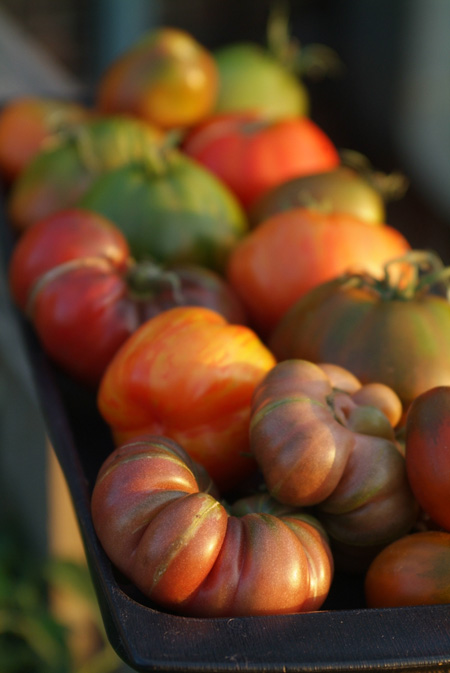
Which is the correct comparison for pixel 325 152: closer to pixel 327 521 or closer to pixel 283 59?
pixel 283 59

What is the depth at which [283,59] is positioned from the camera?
1701 mm

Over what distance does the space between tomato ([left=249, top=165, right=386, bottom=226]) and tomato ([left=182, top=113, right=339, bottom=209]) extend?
0.09m

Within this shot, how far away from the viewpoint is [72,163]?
1.21 m

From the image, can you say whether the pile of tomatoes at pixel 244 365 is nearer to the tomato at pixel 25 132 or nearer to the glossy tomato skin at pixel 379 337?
the glossy tomato skin at pixel 379 337

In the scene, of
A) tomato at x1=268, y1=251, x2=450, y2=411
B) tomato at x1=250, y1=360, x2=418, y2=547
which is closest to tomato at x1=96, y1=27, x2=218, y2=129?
tomato at x1=268, y1=251, x2=450, y2=411

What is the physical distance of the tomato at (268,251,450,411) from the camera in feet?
2.36

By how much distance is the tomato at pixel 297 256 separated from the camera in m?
0.92

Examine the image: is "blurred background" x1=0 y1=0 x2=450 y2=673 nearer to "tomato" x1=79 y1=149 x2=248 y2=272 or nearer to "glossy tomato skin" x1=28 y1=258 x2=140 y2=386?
"tomato" x1=79 y1=149 x2=248 y2=272

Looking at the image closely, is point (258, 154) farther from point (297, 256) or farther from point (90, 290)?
point (90, 290)

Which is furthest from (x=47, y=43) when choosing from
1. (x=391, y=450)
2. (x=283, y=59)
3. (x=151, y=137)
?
(x=391, y=450)

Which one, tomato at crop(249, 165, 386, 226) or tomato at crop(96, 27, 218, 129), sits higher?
tomato at crop(96, 27, 218, 129)

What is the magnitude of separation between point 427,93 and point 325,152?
2245mm

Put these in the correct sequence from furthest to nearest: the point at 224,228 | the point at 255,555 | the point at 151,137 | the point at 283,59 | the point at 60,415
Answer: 1. the point at 283,59
2. the point at 151,137
3. the point at 224,228
4. the point at 60,415
5. the point at 255,555

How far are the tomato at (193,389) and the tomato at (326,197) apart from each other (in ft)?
1.37
